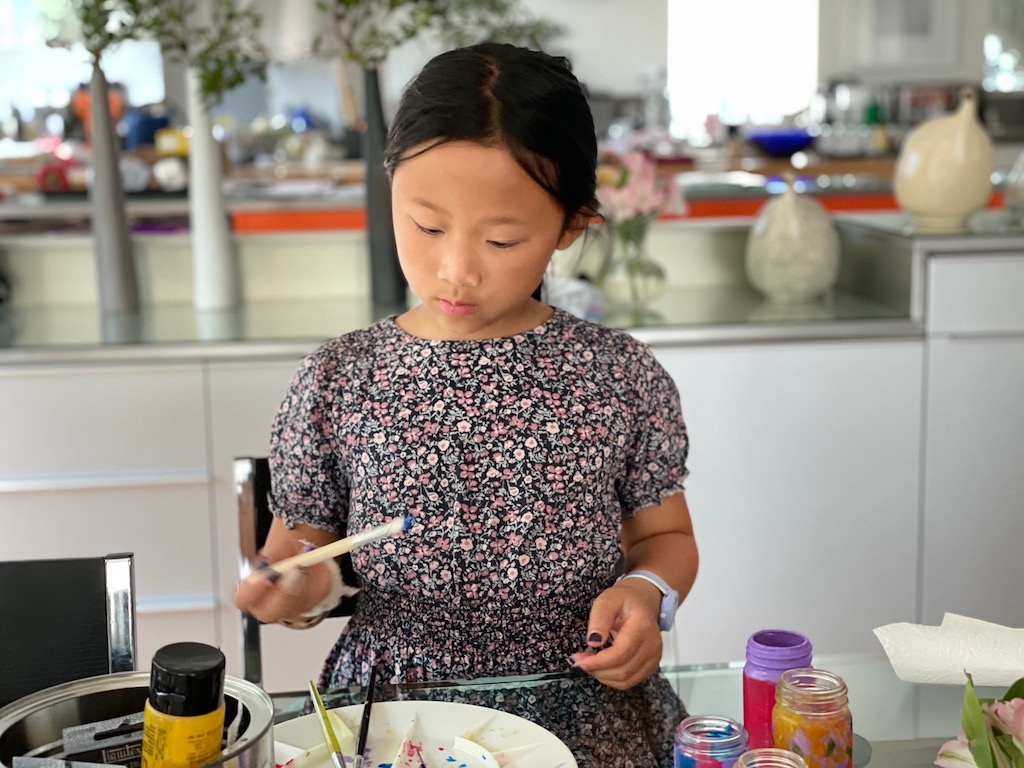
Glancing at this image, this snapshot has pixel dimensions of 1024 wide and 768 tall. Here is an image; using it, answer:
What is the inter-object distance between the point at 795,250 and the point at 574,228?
1.28 meters

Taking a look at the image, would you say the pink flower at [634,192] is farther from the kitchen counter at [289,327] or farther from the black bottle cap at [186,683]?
the black bottle cap at [186,683]

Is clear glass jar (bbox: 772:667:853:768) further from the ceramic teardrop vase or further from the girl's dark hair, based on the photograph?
the ceramic teardrop vase

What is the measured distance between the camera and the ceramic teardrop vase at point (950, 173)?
214 centimetres

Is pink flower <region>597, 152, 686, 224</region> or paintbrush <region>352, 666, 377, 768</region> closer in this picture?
paintbrush <region>352, 666, 377, 768</region>

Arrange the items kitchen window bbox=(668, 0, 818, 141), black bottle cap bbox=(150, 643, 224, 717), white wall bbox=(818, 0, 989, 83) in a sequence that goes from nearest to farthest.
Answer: black bottle cap bbox=(150, 643, 224, 717) → white wall bbox=(818, 0, 989, 83) → kitchen window bbox=(668, 0, 818, 141)

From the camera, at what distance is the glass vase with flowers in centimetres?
218

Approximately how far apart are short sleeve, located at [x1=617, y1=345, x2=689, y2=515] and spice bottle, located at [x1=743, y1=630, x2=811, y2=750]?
Answer: 0.32 metres

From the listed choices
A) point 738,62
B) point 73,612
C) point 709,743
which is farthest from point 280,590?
point 738,62

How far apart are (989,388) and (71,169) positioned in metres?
3.60

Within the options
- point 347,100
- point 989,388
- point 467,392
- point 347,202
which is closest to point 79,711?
point 467,392

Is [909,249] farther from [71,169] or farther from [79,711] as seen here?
[71,169]

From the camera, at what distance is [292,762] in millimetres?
787

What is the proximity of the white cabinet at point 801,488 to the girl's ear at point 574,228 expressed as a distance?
3.46 feet

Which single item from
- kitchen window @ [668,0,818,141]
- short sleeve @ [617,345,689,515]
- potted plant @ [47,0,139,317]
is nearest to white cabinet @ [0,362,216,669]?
potted plant @ [47,0,139,317]
